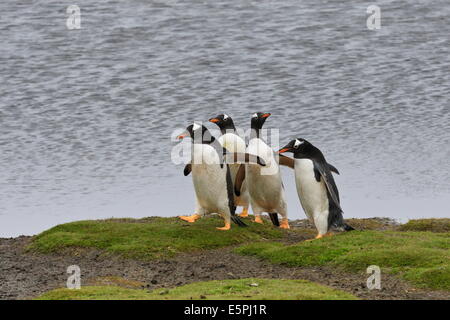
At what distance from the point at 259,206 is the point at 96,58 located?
1991 centimetres

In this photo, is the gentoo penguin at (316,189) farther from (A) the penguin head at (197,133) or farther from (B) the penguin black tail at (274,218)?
(B) the penguin black tail at (274,218)

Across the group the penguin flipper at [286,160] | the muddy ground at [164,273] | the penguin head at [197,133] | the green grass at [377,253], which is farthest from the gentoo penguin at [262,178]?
the muddy ground at [164,273]

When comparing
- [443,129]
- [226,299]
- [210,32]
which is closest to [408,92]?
[443,129]

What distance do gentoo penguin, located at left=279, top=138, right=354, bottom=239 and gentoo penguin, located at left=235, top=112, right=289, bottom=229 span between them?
0.71 meters

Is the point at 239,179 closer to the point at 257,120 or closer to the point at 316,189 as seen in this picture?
the point at 257,120

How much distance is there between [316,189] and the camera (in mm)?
16328

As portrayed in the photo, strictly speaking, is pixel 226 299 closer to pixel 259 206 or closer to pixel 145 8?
pixel 259 206

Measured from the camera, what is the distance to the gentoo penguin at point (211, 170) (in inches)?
653

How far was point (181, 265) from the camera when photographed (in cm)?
1520

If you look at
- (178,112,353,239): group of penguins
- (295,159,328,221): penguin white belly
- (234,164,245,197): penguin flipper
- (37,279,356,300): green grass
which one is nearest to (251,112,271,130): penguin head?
(178,112,353,239): group of penguins

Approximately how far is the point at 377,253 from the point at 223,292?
3.06 m

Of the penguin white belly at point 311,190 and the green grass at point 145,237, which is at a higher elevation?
the penguin white belly at point 311,190

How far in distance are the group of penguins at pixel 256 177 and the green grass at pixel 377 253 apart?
0.67m

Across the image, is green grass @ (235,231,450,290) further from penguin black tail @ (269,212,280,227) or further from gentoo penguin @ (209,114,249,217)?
gentoo penguin @ (209,114,249,217)
